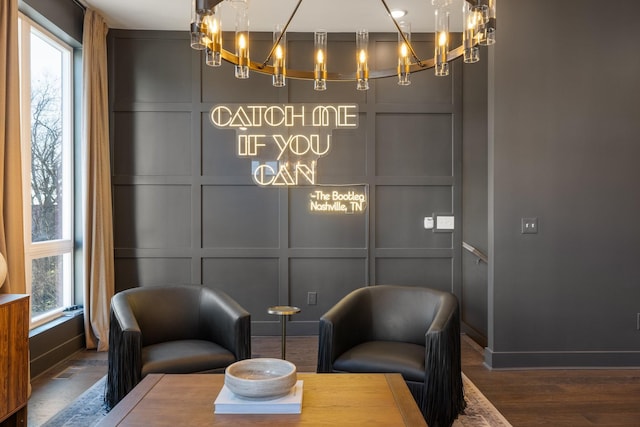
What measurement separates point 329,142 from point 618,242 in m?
2.69

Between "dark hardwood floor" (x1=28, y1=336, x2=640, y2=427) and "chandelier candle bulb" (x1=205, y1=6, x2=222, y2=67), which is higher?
"chandelier candle bulb" (x1=205, y1=6, x2=222, y2=67)

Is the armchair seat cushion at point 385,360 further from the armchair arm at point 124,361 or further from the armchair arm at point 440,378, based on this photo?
the armchair arm at point 124,361

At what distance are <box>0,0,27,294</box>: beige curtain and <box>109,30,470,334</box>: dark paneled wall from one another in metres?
1.74

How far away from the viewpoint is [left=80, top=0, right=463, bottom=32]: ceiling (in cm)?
437

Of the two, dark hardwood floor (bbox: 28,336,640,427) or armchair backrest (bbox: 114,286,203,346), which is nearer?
dark hardwood floor (bbox: 28,336,640,427)

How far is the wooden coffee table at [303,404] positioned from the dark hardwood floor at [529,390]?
1272 millimetres

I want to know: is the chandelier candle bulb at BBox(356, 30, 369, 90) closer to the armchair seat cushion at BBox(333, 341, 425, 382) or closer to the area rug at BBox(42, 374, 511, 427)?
the armchair seat cushion at BBox(333, 341, 425, 382)

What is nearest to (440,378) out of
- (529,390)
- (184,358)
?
(529,390)

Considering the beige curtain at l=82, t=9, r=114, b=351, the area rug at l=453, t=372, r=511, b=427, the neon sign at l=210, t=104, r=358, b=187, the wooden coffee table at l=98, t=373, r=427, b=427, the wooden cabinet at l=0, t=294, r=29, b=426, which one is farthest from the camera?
the neon sign at l=210, t=104, r=358, b=187

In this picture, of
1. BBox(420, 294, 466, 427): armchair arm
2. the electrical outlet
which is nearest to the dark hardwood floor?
BBox(420, 294, 466, 427): armchair arm

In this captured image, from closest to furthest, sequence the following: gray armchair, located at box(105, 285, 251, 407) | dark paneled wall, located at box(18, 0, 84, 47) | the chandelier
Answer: the chandelier, gray armchair, located at box(105, 285, 251, 407), dark paneled wall, located at box(18, 0, 84, 47)

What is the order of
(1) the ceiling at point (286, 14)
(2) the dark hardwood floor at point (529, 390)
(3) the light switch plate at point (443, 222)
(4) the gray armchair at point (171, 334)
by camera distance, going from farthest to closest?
1. (3) the light switch plate at point (443, 222)
2. (1) the ceiling at point (286, 14)
3. (2) the dark hardwood floor at point (529, 390)
4. (4) the gray armchair at point (171, 334)

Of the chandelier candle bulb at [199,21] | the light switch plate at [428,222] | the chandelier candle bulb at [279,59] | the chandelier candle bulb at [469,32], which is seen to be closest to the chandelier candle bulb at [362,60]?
the chandelier candle bulb at [279,59]

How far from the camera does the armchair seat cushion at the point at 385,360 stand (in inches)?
112
